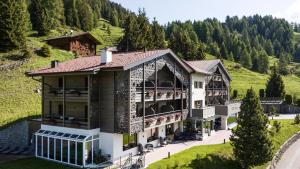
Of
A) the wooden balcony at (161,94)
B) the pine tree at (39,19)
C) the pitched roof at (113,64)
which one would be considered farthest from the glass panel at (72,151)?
the pine tree at (39,19)

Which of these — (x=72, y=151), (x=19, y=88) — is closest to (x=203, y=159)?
(x=72, y=151)

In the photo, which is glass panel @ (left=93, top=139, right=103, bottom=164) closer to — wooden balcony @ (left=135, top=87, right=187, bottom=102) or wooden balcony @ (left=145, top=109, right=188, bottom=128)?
wooden balcony @ (left=145, top=109, right=188, bottom=128)

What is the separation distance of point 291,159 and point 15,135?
33.6m

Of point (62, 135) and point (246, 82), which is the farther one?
point (246, 82)

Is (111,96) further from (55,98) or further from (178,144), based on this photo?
(178,144)

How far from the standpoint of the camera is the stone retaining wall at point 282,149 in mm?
35787

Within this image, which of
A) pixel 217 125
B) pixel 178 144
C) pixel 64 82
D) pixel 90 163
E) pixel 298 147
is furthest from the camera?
pixel 217 125

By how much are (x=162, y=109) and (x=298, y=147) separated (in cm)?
2192

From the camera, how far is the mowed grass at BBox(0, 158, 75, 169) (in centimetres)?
2794

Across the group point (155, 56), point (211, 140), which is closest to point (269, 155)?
point (211, 140)

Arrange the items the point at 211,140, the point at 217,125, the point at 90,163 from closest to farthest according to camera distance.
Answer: the point at 90,163, the point at 211,140, the point at 217,125

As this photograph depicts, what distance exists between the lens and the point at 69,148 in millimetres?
29312

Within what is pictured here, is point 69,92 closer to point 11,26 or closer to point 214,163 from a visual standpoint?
point 214,163

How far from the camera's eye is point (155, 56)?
32312 mm
